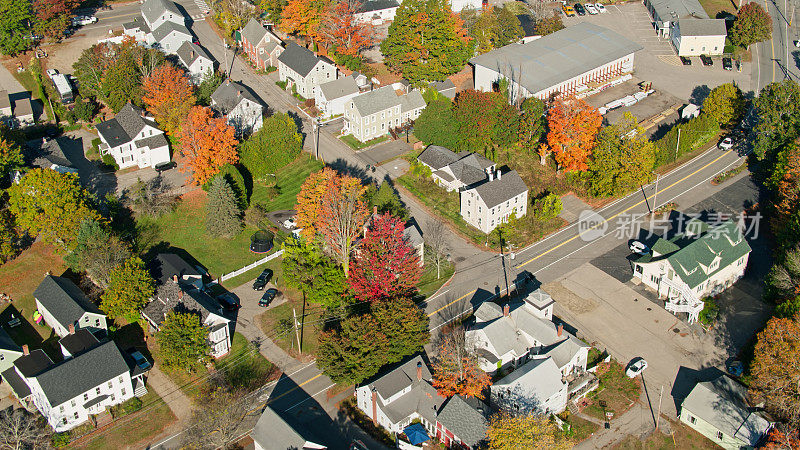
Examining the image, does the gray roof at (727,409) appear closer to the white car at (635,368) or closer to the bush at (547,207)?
the white car at (635,368)

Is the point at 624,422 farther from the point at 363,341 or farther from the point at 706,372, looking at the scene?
the point at 363,341

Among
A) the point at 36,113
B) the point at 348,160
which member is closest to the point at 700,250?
the point at 348,160

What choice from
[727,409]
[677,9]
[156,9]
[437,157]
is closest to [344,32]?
[437,157]

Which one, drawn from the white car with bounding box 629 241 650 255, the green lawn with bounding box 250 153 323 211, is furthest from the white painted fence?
the white car with bounding box 629 241 650 255

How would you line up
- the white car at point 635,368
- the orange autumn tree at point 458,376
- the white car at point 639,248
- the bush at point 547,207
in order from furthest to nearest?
the bush at point 547,207
the white car at point 639,248
the white car at point 635,368
the orange autumn tree at point 458,376

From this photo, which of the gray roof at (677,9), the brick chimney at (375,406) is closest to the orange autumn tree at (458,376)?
the brick chimney at (375,406)

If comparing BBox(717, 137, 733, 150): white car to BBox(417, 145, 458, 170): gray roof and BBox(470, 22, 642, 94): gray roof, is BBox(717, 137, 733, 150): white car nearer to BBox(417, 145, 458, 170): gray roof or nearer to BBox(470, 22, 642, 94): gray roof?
BBox(470, 22, 642, 94): gray roof
